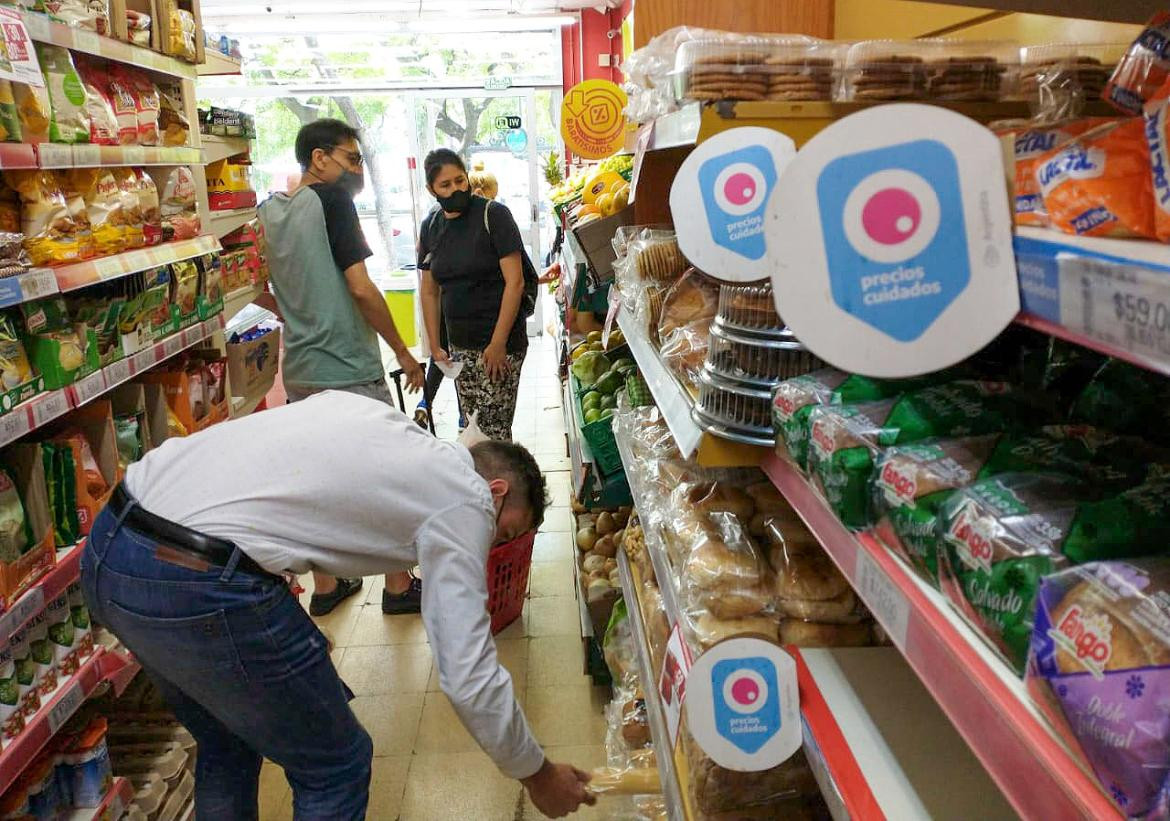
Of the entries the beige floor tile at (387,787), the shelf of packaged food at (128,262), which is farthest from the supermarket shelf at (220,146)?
the beige floor tile at (387,787)

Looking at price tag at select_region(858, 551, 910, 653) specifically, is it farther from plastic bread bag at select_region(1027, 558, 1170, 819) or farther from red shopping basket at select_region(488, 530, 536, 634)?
red shopping basket at select_region(488, 530, 536, 634)

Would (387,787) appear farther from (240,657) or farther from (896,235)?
(896,235)

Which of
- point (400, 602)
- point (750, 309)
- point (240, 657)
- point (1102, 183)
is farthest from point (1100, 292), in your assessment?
point (400, 602)


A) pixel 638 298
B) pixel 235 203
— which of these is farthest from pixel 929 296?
pixel 235 203

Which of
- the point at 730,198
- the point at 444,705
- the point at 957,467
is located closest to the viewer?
the point at 957,467

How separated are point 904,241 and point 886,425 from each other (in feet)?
1.28

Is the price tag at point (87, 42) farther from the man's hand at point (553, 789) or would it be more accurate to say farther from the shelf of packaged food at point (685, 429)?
the man's hand at point (553, 789)

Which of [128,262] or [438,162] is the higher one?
[438,162]

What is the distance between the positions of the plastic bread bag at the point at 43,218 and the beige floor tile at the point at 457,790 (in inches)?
67.7

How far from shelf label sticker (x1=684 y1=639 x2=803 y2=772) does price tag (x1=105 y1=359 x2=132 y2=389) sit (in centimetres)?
176

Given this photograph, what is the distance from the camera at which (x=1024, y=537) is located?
0.72 metres

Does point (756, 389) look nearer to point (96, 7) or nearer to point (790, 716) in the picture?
point (790, 716)

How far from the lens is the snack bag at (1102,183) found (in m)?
0.60

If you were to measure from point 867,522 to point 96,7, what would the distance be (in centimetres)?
231
